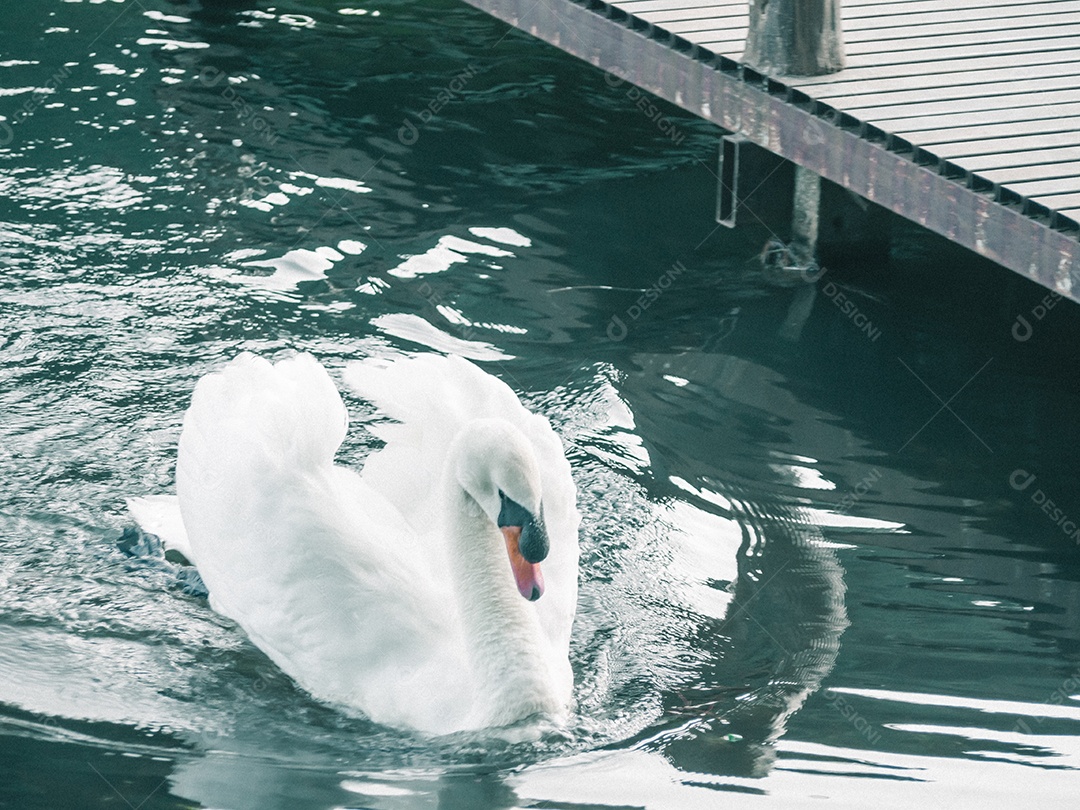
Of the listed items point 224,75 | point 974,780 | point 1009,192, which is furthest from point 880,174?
point 224,75

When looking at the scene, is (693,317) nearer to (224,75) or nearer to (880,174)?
(880,174)

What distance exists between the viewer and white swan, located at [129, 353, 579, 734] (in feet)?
16.8

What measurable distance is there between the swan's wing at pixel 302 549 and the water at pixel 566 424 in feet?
0.60

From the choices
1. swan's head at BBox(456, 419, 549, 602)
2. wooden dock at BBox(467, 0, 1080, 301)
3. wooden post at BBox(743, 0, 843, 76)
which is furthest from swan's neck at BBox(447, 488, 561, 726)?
wooden post at BBox(743, 0, 843, 76)

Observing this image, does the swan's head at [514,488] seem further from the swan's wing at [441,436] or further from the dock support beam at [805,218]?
the dock support beam at [805,218]

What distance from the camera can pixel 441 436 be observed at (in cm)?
590

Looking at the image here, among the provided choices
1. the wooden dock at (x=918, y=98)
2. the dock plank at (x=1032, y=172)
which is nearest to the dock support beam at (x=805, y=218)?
the wooden dock at (x=918, y=98)

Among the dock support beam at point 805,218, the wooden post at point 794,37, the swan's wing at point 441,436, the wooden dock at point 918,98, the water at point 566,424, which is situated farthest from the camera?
the dock support beam at point 805,218

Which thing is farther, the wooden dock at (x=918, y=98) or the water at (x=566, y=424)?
the wooden dock at (x=918, y=98)

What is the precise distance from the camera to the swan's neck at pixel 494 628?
5.08m

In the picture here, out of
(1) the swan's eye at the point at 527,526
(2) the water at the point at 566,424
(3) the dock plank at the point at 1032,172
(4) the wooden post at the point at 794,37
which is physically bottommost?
(2) the water at the point at 566,424

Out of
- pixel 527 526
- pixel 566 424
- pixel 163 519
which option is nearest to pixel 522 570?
pixel 527 526

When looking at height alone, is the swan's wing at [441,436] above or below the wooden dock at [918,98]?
below

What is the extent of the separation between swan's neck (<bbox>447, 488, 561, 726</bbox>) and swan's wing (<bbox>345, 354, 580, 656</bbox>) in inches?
12.6
